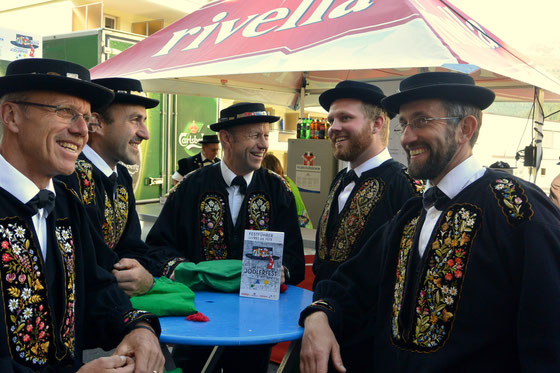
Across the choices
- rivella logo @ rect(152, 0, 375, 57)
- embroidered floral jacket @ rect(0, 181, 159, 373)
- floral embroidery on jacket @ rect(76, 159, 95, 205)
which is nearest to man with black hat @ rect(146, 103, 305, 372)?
floral embroidery on jacket @ rect(76, 159, 95, 205)

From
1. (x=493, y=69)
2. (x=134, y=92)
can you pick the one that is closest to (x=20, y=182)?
(x=134, y=92)

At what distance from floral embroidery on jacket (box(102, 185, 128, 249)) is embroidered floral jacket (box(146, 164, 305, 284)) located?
0.24 m

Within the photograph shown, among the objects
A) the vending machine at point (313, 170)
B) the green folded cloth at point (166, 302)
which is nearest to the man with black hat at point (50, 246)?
the green folded cloth at point (166, 302)

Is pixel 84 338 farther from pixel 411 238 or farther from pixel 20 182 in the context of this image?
pixel 411 238

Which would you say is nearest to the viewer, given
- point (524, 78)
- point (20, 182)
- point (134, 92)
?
point (20, 182)

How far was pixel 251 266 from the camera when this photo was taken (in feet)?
8.50

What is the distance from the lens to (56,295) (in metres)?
1.78

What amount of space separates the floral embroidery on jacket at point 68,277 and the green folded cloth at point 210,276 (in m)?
0.88

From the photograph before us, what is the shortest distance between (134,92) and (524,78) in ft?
9.53

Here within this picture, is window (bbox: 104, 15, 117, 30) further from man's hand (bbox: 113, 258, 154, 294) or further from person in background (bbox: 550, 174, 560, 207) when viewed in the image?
man's hand (bbox: 113, 258, 154, 294)

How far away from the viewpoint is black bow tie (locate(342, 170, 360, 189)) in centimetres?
315

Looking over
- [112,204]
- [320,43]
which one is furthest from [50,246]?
[320,43]

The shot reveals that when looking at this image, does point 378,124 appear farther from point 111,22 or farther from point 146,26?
point 146,26

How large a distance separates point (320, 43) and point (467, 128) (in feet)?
6.86
